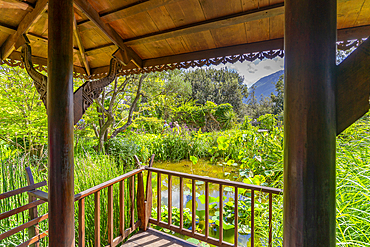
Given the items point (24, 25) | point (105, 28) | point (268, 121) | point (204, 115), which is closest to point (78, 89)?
point (105, 28)

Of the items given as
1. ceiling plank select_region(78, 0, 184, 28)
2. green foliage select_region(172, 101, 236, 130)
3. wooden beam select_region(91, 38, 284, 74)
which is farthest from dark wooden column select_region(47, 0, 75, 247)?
green foliage select_region(172, 101, 236, 130)

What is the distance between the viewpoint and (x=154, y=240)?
202 cm

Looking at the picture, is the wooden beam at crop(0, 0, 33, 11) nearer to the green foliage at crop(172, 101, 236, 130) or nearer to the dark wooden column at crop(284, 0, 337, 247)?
the dark wooden column at crop(284, 0, 337, 247)

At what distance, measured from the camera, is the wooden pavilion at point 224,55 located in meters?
0.60

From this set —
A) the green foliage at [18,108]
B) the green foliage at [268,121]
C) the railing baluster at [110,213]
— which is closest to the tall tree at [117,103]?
the green foliage at [18,108]

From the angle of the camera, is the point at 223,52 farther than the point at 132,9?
Yes

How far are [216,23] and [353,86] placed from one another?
1.11 m

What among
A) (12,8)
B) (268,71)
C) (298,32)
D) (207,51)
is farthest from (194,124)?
(268,71)

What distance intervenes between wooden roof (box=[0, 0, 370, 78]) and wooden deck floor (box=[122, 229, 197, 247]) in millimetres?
1815

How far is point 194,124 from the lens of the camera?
889 centimetres

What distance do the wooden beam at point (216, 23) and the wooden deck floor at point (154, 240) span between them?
202 cm

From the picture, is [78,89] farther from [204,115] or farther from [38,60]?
[204,115]

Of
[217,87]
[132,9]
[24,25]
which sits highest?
[217,87]

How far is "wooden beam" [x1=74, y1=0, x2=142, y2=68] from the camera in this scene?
135 centimetres
